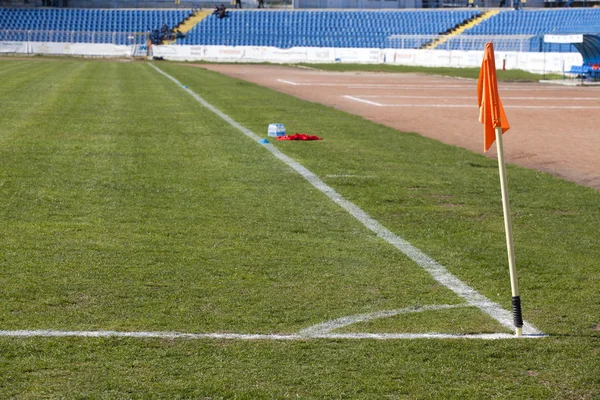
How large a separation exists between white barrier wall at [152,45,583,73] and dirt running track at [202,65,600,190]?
1701cm

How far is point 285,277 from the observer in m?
6.02

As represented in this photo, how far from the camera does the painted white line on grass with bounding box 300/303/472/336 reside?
4895 mm

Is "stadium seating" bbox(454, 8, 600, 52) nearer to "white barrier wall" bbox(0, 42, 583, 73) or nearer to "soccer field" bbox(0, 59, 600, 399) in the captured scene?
"white barrier wall" bbox(0, 42, 583, 73)

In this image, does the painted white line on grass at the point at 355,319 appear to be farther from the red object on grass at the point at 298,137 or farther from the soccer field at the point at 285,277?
the red object on grass at the point at 298,137

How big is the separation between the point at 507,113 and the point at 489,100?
1753 cm

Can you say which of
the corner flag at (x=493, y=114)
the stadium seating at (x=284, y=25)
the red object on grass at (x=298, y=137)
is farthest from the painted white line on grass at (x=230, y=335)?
the stadium seating at (x=284, y=25)

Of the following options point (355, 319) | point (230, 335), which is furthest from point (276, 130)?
point (230, 335)

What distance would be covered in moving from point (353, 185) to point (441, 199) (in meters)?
1.15

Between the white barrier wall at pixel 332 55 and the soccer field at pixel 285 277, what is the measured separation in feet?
144

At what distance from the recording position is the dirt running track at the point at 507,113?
13969 mm

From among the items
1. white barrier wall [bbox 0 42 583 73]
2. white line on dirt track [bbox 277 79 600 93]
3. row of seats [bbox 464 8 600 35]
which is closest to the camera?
white line on dirt track [bbox 277 79 600 93]

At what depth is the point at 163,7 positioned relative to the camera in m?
78.5

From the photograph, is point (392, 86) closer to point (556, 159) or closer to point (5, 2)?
point (556, 159)

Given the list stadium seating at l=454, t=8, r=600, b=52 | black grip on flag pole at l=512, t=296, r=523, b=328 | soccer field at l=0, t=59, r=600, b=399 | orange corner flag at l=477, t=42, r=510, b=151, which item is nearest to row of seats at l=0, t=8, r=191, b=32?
stadium seating at l=454, t=8, r=600, b=52
